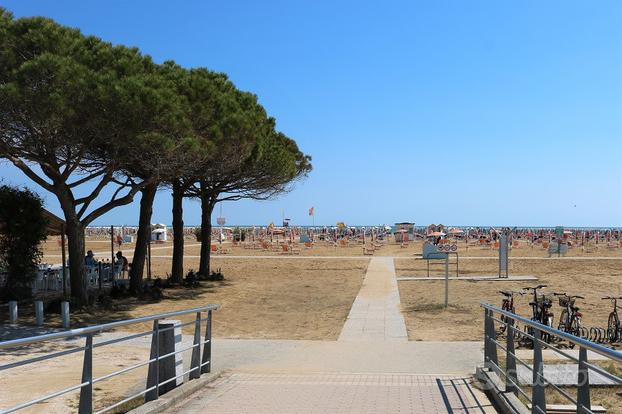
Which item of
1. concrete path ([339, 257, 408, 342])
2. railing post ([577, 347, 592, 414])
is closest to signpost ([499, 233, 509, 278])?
concrete path ([339, 257, 408, 342])

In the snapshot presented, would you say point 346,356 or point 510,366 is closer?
point 510,366

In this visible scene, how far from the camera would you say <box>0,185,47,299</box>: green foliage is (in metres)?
15.7

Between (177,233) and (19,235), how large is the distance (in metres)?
6.96

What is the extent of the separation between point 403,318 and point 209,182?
11.9 metres

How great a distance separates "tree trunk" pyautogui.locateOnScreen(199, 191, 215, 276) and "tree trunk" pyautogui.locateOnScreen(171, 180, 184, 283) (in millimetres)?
1941

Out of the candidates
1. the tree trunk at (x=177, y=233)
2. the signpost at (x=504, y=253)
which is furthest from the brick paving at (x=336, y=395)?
the signpost at (x=504, y=253)

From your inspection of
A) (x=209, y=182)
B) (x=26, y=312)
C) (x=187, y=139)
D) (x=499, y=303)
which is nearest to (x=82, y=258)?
(x=26, y=312)

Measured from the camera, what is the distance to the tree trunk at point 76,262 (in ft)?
48.8

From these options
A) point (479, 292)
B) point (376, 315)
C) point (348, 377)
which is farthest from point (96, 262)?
point (348, 377)

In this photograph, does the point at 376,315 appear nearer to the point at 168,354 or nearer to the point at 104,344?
the point at 168,354

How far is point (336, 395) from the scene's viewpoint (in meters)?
6.60

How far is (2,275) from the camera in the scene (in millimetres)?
17672

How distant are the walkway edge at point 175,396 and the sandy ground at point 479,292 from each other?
542cm

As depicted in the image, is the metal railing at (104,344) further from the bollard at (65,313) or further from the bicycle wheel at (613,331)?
the bicycle wheel at (613,331)
